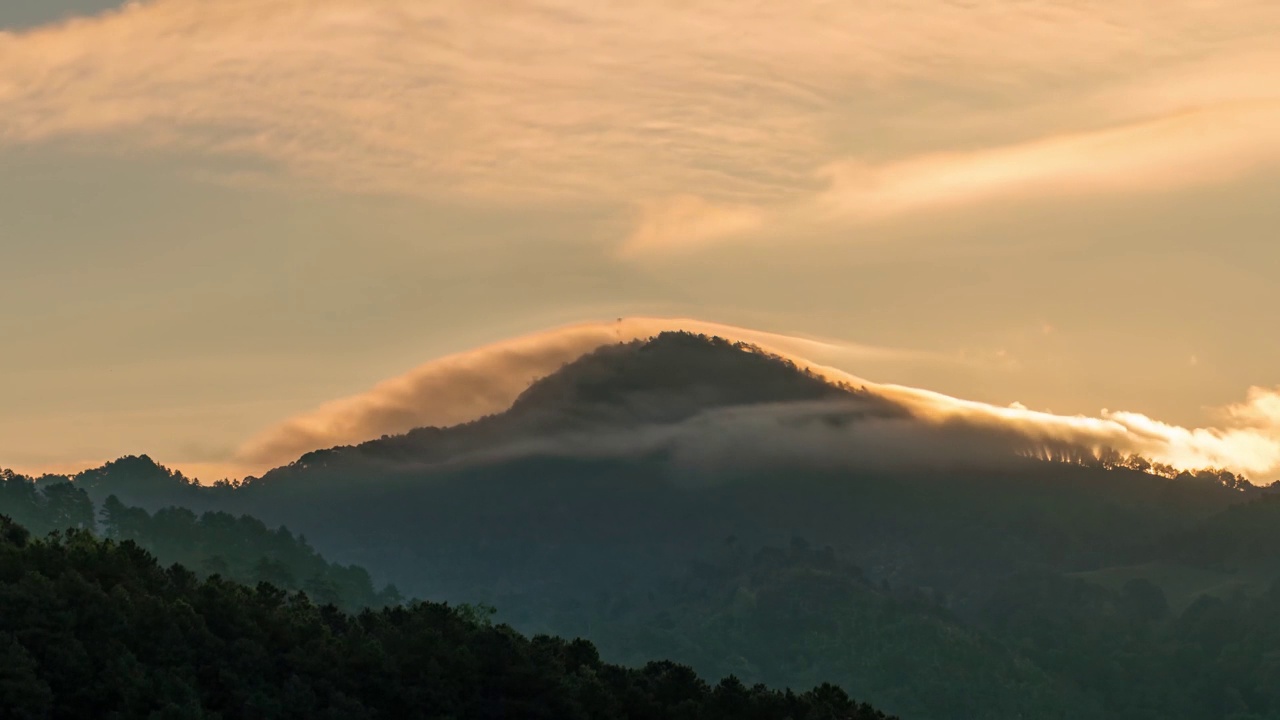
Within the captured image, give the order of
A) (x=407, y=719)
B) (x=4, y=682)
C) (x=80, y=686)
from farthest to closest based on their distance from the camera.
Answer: (x=407, y=719), (x=80, y=686), (x=4, y=682)

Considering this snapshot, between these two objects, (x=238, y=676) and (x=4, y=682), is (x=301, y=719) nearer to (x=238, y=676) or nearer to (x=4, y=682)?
(x=238, y=676)

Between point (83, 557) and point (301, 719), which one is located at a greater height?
point (83, 557)

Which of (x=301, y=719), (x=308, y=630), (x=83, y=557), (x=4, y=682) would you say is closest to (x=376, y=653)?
(x=308, y=630)

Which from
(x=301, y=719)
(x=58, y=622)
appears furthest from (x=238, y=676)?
(x=58, y=622)

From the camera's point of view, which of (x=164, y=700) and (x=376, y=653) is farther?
(x=376, y=653)

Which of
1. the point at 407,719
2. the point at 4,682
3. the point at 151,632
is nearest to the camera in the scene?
the point at 4,682

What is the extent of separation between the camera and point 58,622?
6644 inches

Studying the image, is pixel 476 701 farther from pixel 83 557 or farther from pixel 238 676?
pixel 83 557

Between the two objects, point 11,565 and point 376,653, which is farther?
point 376,653

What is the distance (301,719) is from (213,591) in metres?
24.2

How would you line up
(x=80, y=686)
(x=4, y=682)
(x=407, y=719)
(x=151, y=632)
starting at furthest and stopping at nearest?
1. (x=407, y=719)
2. (x=151, y=632)
3. (x=80, y=686)
4. (x=4, y=682)

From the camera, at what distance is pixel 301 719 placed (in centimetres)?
17712

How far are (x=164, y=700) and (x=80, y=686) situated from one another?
7.99m

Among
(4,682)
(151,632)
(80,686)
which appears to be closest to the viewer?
(4,682)
